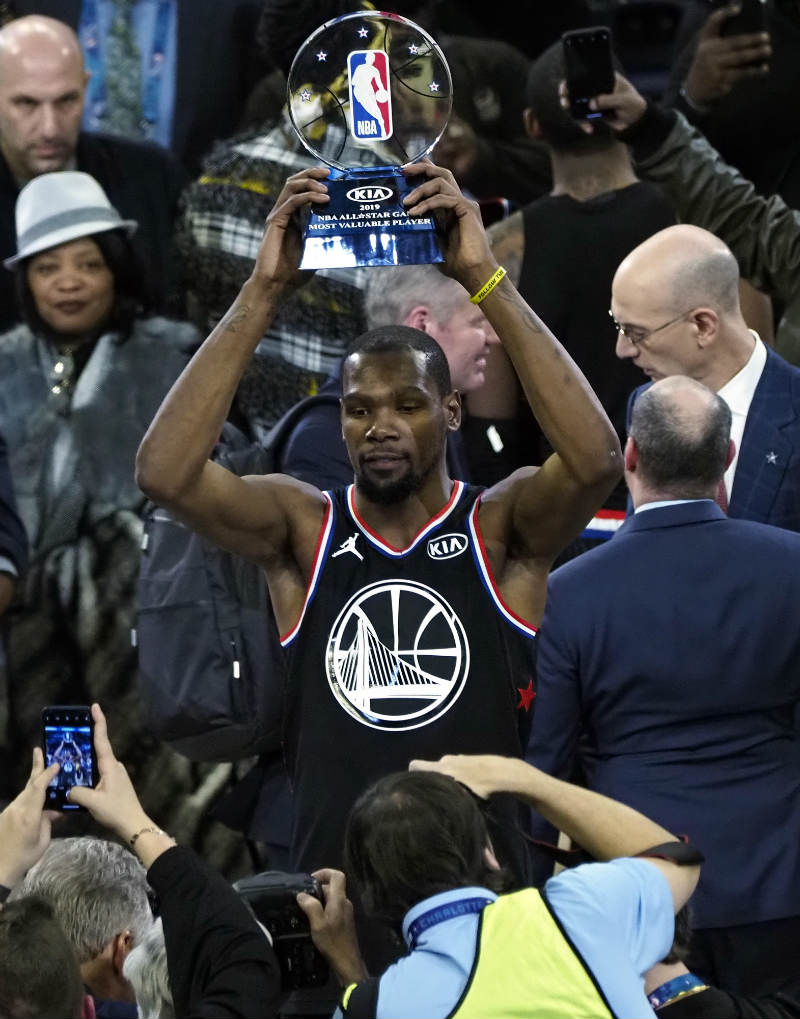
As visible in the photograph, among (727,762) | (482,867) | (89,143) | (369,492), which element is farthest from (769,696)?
(89,143)

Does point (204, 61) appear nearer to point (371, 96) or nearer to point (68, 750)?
point (371, 96)

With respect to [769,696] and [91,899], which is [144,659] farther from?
[769,696]

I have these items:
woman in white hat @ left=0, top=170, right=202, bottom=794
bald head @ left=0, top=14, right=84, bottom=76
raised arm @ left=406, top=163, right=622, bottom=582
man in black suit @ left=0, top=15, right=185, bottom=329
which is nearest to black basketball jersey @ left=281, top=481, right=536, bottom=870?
raised arm @ left=406, top=163, right=622, bottom=582

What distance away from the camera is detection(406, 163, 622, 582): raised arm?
3697 millimetres

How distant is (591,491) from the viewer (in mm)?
3730

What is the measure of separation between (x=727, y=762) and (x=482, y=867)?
121 centimetres

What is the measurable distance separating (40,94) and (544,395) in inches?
109

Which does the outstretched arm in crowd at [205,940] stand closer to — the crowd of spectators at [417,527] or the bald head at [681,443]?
the crowd of spectators at [417,527]

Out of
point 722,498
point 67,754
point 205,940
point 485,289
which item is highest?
point 485,289

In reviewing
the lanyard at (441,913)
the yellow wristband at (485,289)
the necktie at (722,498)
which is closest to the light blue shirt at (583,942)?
the lanyard at (441,913)

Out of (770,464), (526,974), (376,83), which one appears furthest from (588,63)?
(526,974)

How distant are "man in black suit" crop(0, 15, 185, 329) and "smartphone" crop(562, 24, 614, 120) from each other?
4.74 ft

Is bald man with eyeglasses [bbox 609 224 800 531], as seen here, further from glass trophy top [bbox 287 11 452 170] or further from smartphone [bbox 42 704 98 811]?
smartphone [bbox 42 704 98 811]

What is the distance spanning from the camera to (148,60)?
6312 millimetres
